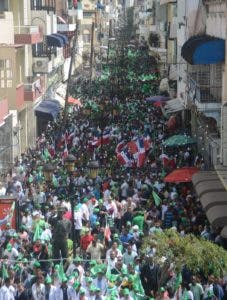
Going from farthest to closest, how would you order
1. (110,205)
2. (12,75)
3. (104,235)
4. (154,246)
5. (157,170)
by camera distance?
(12,75), (157,170), (110,205), (104,235), (154,246)

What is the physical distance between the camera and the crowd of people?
17.0 meters

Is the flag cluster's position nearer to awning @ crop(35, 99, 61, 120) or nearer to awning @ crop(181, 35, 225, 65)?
awning @ crop(181, 35, 225, 65)

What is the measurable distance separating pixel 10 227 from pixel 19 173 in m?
8.30

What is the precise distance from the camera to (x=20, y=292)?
16.9 m

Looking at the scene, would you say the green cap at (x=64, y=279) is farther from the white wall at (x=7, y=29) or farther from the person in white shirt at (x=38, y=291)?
the white wall at (x=7, y=29)

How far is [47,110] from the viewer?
44.0 m

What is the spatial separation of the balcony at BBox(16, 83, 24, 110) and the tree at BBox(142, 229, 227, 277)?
19.1 metres

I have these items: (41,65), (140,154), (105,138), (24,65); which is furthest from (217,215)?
(41,65)

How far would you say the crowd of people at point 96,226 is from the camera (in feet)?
55.7

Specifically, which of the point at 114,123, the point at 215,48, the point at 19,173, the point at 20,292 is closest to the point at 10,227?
the point at 20,292

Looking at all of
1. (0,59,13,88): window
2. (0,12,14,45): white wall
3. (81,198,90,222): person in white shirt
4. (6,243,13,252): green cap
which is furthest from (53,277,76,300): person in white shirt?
(0,12,14,45): white wall

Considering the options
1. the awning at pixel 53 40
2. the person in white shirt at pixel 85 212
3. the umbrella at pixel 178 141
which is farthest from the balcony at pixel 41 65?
the person in white shirt at pixel 85 212

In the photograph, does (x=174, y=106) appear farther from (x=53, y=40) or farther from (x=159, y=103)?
(x=53, y=40)

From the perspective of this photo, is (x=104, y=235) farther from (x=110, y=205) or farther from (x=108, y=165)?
(x=108, y=165)
